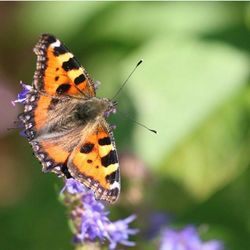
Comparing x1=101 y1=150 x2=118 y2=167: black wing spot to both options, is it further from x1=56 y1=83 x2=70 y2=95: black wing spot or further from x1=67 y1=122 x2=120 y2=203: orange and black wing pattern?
x1=56 y1=83 x2=70 y2=95: black wing spot

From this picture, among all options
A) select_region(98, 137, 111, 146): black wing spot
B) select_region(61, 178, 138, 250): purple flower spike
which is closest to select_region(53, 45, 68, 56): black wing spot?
select_region(98, 137, 111, 146): black wing spot

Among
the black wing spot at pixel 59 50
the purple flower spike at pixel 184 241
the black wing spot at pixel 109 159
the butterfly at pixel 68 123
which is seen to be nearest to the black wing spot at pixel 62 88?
the butterfly at pixel 68 123

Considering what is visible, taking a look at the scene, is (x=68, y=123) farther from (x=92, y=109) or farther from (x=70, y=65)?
(x=70, y=65)

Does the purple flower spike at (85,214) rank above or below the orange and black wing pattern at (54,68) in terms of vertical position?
below

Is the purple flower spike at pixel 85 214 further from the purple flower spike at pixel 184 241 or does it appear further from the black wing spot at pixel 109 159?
the purple flower spike at pixel 184 241

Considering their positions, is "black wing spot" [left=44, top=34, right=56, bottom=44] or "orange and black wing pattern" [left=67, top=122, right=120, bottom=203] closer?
"orange and black wing pattern" [left=67, top=122, right=120, bottom=203]

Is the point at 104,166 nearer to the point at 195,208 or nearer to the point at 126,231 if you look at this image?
the point at 126,231

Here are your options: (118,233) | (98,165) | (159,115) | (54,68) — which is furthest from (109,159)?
(159,115)
